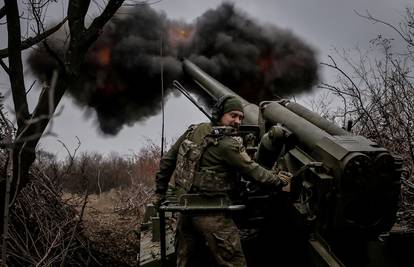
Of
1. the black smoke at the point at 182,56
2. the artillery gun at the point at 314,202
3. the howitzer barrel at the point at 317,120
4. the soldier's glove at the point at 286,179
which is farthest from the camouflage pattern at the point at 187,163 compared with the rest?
Answer: the black smoke at the point at 182,56

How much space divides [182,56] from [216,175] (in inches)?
279

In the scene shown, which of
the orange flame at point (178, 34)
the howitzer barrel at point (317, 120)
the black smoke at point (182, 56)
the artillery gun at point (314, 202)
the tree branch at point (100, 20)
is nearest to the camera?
the artillery gun at point (314, 202)

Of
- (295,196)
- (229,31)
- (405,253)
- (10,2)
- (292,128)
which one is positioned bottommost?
(405,253)

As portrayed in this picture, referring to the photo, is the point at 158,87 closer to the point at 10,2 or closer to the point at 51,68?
the point at 51,68

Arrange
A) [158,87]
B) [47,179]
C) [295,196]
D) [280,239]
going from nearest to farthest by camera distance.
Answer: [295,196] < [280,239] < [47,179] < [158,87]

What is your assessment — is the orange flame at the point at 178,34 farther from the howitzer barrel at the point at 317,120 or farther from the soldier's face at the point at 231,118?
the soldier's face at the point at 231,118

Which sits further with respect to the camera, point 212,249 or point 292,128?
point 292,128

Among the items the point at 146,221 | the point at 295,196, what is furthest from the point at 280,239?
the point at 146,221

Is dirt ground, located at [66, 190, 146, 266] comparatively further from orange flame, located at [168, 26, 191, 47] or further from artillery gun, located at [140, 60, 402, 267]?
orange flame, located at [168, 26, 191, 47]

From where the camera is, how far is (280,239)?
5117mm

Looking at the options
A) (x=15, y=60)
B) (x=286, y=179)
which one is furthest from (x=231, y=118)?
(x=15, y=60)

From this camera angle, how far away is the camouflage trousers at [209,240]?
4484mm

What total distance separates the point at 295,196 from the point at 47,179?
158 inches

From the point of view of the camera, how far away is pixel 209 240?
4.53 m
